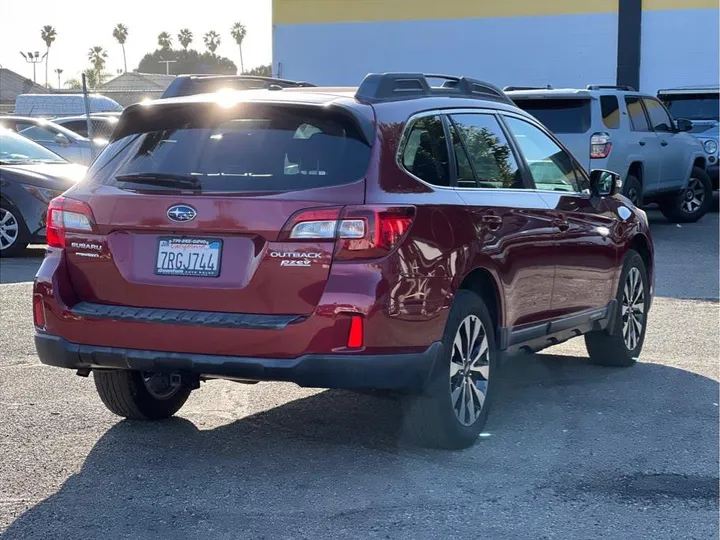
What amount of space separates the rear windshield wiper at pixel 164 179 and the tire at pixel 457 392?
4.33ft

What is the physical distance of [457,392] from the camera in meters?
5.68

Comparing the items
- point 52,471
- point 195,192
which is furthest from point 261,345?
point 52,471

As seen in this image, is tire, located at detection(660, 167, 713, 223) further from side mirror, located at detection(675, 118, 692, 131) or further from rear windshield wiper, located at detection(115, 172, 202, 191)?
rear windshield wiper, located at detection(115, 172, 202, 191)

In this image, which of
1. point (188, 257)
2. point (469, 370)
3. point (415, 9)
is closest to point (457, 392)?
point (469, 370)

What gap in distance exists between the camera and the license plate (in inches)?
203

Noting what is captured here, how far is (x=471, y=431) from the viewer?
19.0ft

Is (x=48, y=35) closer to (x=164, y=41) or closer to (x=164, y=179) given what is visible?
(x=164, y=41)

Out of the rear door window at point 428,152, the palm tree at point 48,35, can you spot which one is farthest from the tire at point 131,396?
the palm tree at point 48,35

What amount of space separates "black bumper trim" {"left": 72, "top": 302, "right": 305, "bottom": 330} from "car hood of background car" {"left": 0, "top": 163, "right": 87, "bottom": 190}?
8.53 m

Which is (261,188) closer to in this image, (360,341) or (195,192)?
(195,192)

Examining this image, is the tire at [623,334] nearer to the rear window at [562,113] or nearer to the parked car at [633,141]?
the parked car at [633,141]

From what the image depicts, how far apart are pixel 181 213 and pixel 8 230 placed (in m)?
9.04

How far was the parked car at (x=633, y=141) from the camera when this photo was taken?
15195 mm

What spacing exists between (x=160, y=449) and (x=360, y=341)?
134 centimetres
